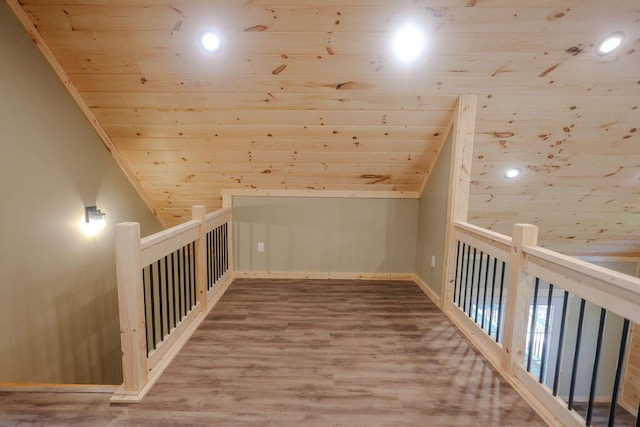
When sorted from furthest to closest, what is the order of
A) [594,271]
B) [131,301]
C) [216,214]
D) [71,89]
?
[216,214] → [71,89] → [131,301] → [594,271]

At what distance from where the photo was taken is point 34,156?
2.49m

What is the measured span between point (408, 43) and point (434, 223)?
5.92 ft

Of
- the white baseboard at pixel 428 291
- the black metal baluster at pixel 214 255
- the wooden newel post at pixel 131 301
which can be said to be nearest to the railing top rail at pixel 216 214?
the black metal baluster at pixel 214 255

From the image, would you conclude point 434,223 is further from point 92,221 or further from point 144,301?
point 92,221

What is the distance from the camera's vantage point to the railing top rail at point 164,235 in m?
2.00

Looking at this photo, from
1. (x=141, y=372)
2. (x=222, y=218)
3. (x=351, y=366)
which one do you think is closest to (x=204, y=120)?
(x=222, y=218)

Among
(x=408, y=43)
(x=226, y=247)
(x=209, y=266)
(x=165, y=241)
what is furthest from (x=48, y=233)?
(x=408, y=43)

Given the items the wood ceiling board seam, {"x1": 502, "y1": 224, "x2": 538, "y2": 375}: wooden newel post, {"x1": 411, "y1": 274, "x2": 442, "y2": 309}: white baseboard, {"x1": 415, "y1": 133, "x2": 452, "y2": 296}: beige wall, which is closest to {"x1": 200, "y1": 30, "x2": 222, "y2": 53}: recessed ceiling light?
the wood ceiling board seam

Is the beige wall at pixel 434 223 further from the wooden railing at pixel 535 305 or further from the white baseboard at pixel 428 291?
the wooden railing at pixel 535 305

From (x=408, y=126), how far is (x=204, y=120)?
187 cm

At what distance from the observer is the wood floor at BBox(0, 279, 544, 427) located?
1.79m

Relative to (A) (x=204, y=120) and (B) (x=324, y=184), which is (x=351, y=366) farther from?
(A) (x=204, y=120)

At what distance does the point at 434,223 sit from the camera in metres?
3.55

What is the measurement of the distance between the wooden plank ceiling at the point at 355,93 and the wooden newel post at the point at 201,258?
0.78m
